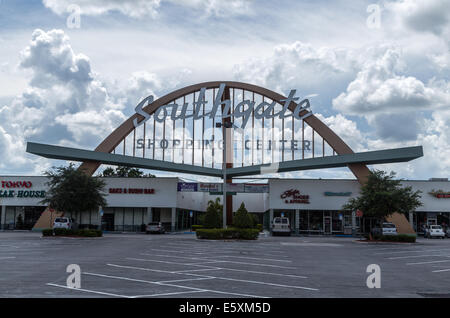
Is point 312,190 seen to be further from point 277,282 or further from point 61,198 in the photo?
point 277,282

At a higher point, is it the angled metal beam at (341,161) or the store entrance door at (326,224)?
the angled metal beam at (341,161)

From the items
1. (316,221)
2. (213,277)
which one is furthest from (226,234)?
(213,277)

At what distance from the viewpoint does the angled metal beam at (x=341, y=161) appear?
161ft

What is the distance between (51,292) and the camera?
12.1 metres

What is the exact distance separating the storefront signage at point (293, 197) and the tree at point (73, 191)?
22.1m

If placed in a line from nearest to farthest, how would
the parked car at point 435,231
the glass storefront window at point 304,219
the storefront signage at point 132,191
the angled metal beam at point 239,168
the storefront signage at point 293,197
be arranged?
the angled metal beam at point 239,168, the parked car at point 435,231, the storefront signage at point 293,197, the glass storefront window at point 304,219, the storefront signage at point 132,191

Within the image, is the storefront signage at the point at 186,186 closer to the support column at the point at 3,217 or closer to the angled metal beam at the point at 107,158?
the angled metal beam at the point at 107,158

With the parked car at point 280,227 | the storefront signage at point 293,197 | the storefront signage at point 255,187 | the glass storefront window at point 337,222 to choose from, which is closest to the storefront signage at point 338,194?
the glass storefront window at point 337,222

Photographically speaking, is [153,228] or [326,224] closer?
[153,228]

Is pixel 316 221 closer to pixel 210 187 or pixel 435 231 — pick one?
pixel 435 231

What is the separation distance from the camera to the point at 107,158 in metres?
55.9

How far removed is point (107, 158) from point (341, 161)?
2699 centimetres

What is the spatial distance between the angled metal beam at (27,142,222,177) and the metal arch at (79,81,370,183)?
138 cm
